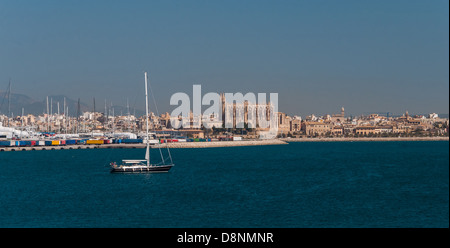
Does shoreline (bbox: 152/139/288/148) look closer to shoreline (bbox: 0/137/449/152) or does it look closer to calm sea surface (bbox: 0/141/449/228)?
shoreline (bbox: 0/137/449/152)

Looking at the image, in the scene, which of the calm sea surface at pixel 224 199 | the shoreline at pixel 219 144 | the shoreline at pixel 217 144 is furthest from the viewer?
the shoreline at pixel 219 144

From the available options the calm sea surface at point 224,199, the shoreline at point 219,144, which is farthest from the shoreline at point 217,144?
the calm sea surface at point 224,199

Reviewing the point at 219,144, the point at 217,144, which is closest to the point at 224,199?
the point at 217,144

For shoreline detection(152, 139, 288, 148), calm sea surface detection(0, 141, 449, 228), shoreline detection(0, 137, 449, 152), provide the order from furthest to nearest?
shoreline detection(152, 139, 288, 148) → shoreline detection(0, 137, 449, 152) → calm sea surface detection(0, 141, 449, 228)

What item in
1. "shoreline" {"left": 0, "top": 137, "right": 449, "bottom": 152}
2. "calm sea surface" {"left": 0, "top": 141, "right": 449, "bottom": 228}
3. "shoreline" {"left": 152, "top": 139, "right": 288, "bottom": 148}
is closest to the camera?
"calm sea surface" {"left": 0, "top": 141, "right": 449, "bottom": 228}

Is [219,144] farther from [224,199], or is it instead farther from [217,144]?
[224,199]

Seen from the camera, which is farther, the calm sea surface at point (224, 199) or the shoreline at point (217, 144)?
the shoreline at point (217, 144)

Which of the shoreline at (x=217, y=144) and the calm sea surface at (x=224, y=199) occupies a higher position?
the shoreline at (x=217, y=144)

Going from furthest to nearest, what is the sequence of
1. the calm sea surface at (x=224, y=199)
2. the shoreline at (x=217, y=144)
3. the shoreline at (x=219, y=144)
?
the shoreline at (x=219, y=144) < the shoreline at (x=217, y=144) < the calm sea surface at (x=224, y=199)

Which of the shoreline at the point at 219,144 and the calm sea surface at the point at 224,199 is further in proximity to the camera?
the shoreline at the point at 219,144

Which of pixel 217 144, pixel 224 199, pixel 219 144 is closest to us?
pixel 224 199

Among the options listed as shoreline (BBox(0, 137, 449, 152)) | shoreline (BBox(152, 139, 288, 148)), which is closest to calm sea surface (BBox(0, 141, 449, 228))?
shoreline (BBox(0, 137, 449, 152))

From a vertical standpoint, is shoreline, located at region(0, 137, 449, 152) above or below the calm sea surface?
above

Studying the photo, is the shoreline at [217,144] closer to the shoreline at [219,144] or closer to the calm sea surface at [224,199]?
the shoreline at [219,144]
